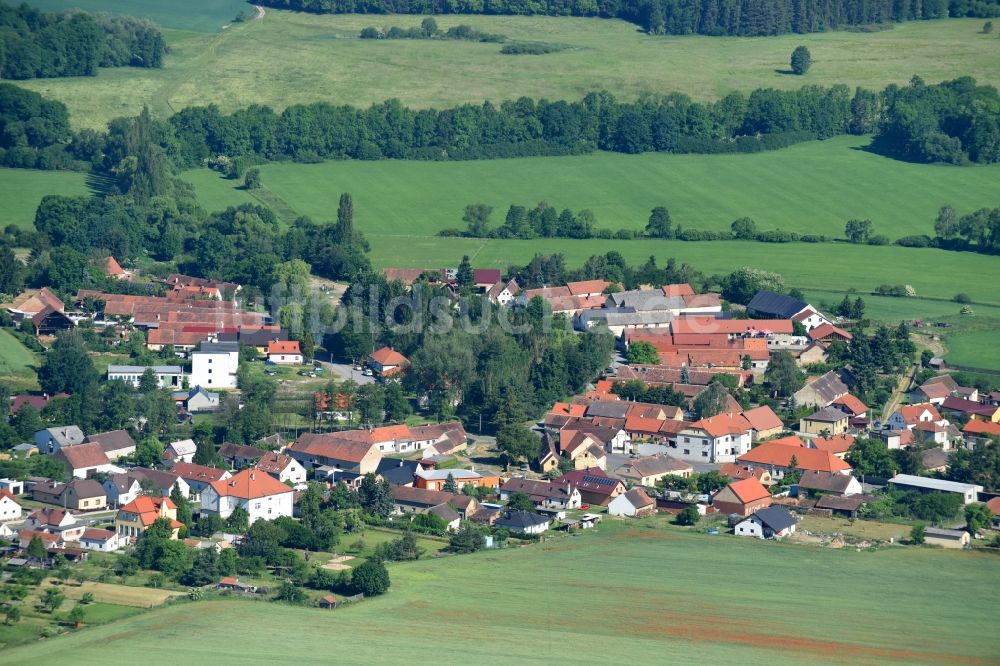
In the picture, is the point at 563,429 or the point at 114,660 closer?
the point at 114,660

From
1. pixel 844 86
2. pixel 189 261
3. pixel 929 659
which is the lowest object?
pixel 929 659

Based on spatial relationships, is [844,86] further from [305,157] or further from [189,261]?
[189,261]

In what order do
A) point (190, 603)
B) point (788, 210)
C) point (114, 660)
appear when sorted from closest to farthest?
1. point (114, 660)
2. point (190, 603)
3. point (788, 210)

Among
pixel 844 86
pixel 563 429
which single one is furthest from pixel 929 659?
pixel 844 86

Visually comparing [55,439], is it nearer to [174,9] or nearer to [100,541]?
[100,541]

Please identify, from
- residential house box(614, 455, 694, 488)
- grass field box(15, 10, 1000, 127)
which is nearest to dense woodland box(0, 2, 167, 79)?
grass field box(15, 10, 1000, 127)

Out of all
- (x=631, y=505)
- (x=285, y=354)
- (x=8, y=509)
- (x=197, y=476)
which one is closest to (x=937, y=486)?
(x=631, y=505)

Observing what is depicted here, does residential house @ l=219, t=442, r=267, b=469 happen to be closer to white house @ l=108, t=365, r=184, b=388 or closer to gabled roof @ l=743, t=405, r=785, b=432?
white house @ l=108, t=365, r=184, b=388

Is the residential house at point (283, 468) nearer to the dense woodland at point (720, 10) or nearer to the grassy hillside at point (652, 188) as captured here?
the grassy hillside at point (652, 188)
